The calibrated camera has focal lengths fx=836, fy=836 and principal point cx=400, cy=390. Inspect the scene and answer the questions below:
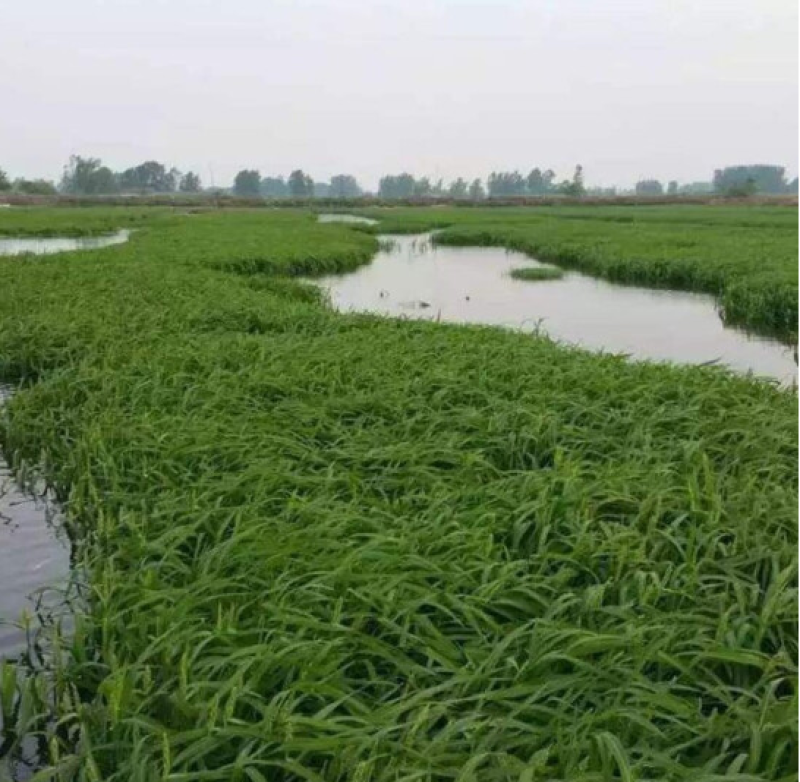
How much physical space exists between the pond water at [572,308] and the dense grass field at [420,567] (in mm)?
3622

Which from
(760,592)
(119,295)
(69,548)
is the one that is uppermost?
(119,295)

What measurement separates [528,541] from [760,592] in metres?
1.12

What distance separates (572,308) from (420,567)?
13.7 meters

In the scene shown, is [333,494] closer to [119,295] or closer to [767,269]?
[119,295]

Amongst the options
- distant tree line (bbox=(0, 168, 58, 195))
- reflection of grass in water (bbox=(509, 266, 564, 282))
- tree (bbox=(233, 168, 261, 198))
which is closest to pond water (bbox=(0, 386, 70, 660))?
reflection of grass in water (bbox=(509, 266, 564, 282))

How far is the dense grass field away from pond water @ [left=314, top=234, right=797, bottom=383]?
362 centimetres

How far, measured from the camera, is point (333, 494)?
4879mm

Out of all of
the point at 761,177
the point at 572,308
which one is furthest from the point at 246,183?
the point at 572,308

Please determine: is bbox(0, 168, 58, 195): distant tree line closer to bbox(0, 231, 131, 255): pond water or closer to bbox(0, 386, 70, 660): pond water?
bbox(0, 231, 131, 255): pond water

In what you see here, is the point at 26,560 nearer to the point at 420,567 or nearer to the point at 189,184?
the point at 420,567

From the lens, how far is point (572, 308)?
16984mm

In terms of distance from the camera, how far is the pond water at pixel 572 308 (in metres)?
12.9

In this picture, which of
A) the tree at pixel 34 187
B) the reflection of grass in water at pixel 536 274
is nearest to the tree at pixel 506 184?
the tree at pixel 34 187

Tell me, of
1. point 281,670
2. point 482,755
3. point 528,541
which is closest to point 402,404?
point 528,541
